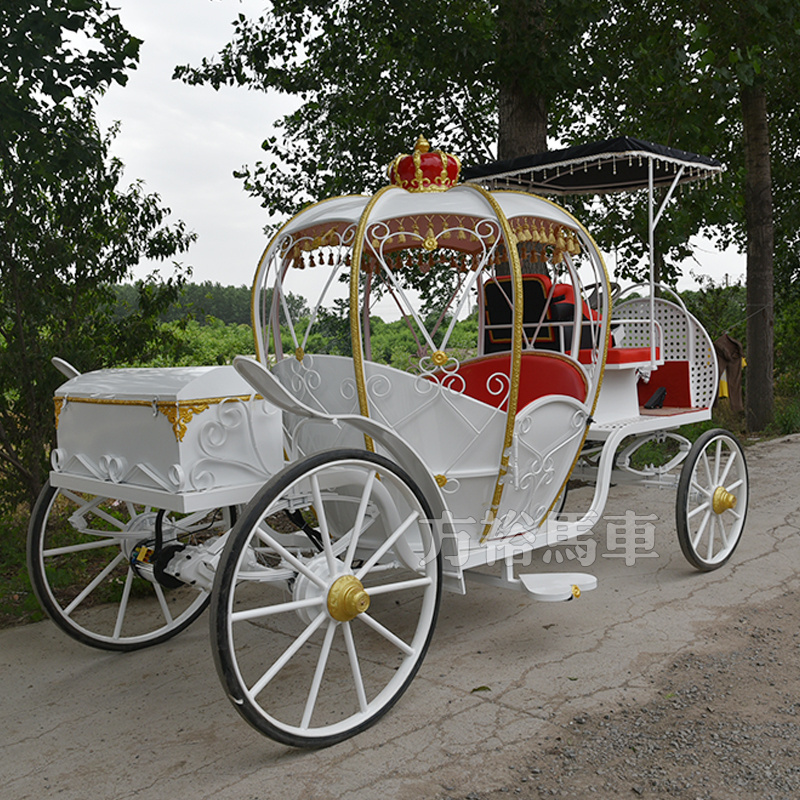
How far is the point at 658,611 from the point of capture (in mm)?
4586

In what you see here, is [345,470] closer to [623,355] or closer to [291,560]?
[291,560]

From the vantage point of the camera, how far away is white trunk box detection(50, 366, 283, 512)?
129 inches

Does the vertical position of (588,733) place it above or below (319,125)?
below

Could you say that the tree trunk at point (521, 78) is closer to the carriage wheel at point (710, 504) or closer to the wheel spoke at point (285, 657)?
the carriage wheel at point (710, 504)

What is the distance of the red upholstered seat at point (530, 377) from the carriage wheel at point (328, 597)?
1.22 meters

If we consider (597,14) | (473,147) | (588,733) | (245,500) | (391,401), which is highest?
(597,14)

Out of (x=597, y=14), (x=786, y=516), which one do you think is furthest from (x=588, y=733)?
(x=597, y=14)

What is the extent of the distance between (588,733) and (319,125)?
281 inches

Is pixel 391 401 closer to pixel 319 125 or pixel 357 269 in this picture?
pixel 357 269

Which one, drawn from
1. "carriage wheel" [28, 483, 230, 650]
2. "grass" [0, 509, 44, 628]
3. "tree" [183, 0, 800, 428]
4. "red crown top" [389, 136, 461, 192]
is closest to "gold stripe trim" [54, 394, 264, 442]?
"carriage wheel" [28, 483, 230, 650]

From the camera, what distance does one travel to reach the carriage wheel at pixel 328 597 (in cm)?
296

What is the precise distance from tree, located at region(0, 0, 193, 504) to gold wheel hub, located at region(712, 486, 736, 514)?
13.3ft

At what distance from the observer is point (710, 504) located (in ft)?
17.2

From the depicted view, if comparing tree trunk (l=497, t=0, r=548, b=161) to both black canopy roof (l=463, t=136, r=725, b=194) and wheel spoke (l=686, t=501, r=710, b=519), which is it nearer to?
black canopy roof (l=463, t=136, r=725, b=194)
